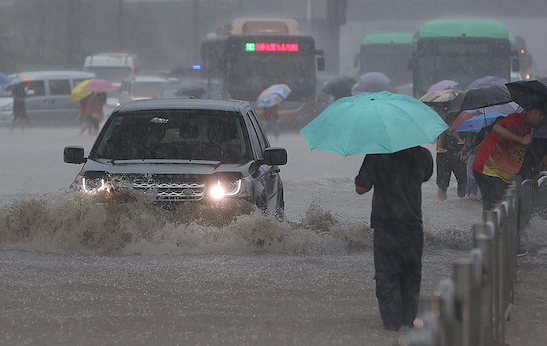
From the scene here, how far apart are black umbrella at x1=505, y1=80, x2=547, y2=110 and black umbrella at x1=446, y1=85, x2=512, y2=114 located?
4.24ft

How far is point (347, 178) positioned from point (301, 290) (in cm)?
1108

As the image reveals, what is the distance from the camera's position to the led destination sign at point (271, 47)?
2981 cm

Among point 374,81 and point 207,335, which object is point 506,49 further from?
point 207,335

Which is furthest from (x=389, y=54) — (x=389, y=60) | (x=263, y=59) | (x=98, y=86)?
(x=98, y=86)

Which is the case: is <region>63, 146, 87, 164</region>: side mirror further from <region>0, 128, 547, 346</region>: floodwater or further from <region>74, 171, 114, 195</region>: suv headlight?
<region>0, 128, 547, 346</region>: floodwater

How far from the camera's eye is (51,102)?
33.4 metres

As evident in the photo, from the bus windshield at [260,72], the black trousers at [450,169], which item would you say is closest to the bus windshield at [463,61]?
the bus windshield at [260,72]

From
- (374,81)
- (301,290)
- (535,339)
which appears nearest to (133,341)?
(301,290)

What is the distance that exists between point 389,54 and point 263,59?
45.4ft

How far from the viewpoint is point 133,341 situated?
6082mm

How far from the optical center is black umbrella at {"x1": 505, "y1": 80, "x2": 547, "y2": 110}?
330 inches

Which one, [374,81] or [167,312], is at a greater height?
[167,312]

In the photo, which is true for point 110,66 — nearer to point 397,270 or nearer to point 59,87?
point 59,87

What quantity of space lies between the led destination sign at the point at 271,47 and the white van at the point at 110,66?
832 inches
